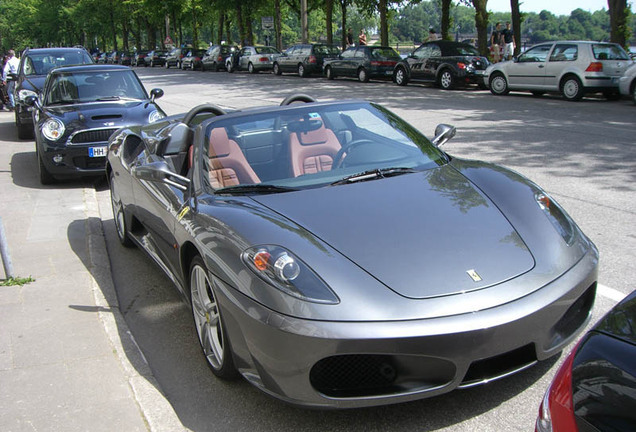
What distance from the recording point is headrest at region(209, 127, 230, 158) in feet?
13.4

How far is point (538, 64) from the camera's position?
17.4 meters

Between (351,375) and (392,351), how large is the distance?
24cm

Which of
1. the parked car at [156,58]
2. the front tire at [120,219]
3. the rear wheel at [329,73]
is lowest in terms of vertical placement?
the front tire at [120,219]

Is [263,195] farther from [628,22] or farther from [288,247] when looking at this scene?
[628,22]

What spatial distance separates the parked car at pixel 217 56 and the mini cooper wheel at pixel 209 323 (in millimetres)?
36501

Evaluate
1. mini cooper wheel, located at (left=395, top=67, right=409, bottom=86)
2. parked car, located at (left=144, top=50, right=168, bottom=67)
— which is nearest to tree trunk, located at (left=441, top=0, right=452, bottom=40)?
mini cooper wheel, located at (left=395, top=67, right=409, bottom=86)

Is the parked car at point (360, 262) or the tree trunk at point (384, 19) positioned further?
the tree trunk at point (384, 19)

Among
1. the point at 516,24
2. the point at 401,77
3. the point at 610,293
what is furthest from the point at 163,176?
the point at 516,24

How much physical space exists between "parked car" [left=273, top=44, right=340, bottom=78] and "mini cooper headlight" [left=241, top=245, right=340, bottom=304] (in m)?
27.8

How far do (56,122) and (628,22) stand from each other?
55.8 ft

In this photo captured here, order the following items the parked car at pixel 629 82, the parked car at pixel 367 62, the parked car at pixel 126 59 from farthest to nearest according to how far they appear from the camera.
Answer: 1. the parked car at pixel 126 59
2. the parked car at pixel 367 62
3. the parked car at pixel 629 82

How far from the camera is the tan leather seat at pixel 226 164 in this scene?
3.91 metres

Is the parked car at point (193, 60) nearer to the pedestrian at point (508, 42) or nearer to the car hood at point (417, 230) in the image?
the pedestrian at point (508, 42)

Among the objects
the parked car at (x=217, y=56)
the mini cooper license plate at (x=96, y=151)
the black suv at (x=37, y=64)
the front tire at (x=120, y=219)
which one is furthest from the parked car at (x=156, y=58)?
the front tire at (x=120, y=219)
